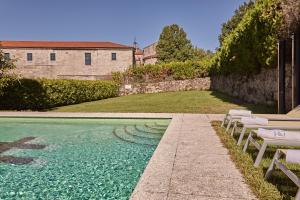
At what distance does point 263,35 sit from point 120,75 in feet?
74.8

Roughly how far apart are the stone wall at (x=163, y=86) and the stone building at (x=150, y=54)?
1198 inches

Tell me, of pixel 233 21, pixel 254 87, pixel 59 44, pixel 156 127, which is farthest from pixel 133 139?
pixel 233 21

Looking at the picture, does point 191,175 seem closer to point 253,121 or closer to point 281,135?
point 281,135

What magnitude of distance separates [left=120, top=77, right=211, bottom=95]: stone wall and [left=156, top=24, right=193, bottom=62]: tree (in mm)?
23068

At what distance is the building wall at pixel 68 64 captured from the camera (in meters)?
44.8

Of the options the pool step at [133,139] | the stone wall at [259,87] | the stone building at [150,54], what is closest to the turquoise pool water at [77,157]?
the pool step at [133,139]

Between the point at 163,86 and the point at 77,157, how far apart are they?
1084 inches

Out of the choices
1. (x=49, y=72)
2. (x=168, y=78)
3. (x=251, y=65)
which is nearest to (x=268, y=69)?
(x=251, y=65)

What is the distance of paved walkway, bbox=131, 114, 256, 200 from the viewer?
334 centimetres

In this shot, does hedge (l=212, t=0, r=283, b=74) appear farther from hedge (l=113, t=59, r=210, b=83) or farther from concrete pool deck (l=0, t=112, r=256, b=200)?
hedge (l=113, t=59, r=210, b=83)

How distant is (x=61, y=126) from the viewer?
11039 millimetres

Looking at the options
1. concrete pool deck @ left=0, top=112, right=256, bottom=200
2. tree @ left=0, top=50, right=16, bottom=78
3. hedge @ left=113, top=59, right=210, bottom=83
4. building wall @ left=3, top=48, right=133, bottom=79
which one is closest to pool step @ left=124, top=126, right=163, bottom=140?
concrete pool deck @ left=0, top=112, right=256, bottom=200

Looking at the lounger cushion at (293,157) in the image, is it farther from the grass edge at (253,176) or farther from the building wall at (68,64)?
the building wall at (68,64)

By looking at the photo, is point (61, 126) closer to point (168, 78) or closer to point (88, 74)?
point (168, 78)
